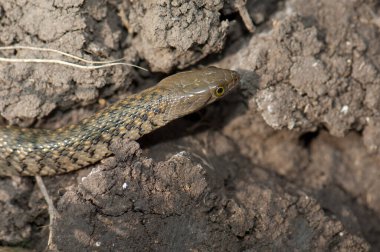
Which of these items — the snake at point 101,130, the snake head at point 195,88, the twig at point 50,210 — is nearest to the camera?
the twig at point 50,210

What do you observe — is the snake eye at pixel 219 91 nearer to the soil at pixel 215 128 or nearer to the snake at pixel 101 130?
the snake at pixel 101 130

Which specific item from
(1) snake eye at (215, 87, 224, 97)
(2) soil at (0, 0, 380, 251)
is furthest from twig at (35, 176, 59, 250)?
(1) snake eye at (215, 87, 224, 97)

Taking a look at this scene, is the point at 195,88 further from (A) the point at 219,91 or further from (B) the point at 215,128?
(B) the point at 215,128

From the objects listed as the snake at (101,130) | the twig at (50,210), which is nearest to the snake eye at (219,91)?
the snake at (101,130)

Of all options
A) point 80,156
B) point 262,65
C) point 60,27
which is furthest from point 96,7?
point 262,65

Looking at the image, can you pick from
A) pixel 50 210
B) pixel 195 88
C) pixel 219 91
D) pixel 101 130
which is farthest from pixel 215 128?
pixel 50 210

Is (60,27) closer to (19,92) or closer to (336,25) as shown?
(19,92)

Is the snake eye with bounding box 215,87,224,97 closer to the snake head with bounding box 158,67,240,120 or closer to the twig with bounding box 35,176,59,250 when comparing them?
→ the snake head with bounding box 158,67,240,120
